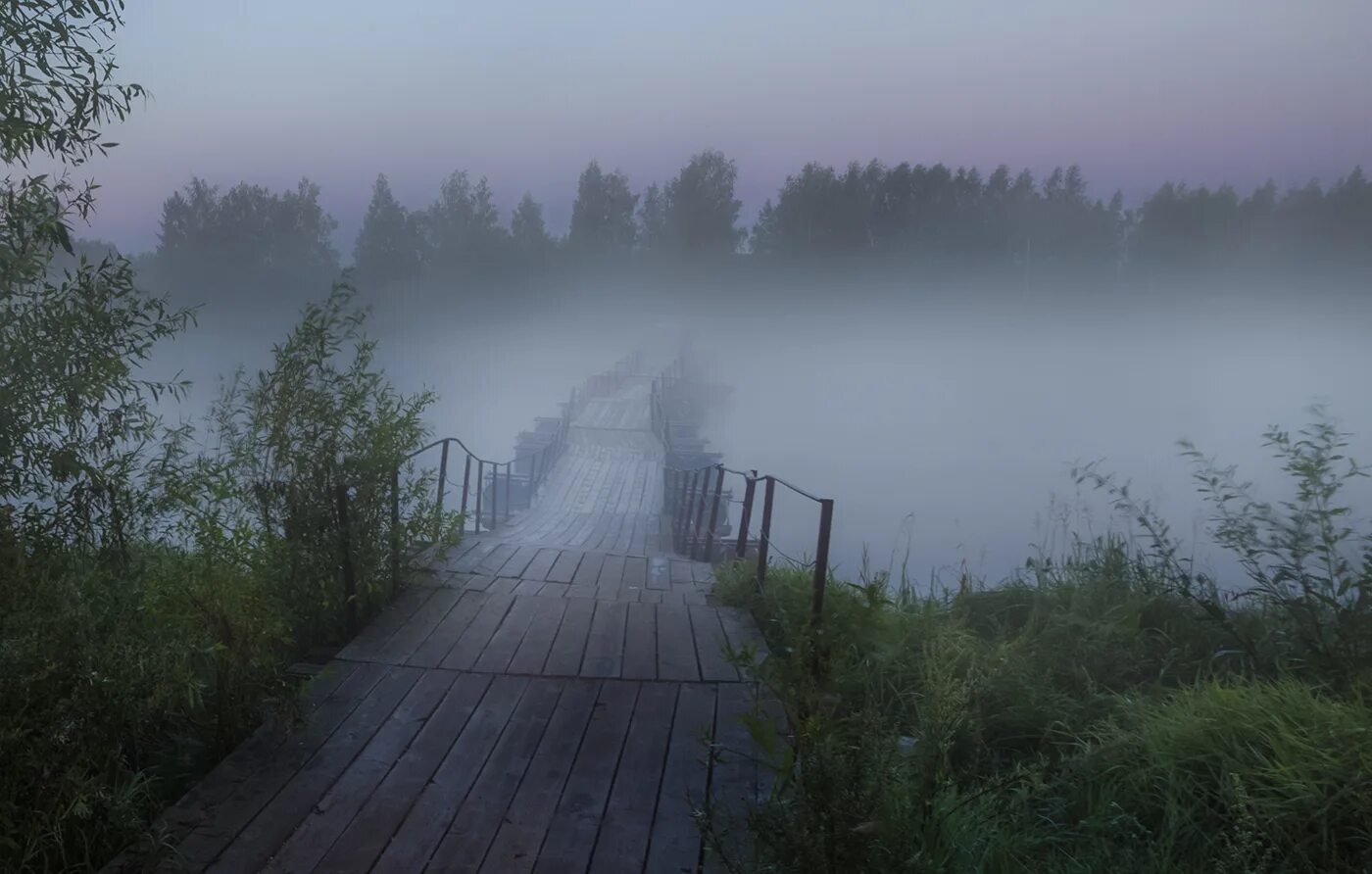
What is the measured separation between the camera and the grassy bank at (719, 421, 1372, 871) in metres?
2.19

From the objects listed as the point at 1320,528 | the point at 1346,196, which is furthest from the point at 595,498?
the point at 1346,196

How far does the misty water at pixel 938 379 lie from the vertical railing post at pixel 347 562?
52.9 ft

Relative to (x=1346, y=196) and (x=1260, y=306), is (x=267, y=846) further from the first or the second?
(x=1260, y=306)

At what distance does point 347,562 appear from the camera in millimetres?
4207

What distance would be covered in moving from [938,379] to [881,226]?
21.0 metres

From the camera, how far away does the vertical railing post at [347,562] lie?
13.6 ft

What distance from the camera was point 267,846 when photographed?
230cm

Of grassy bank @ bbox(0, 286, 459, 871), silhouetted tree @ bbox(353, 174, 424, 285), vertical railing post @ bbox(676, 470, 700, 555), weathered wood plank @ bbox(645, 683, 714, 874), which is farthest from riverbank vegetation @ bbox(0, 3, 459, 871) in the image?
silhouetted tree @ bbox(353, 174, 424, 285)

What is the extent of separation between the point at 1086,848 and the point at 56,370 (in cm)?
334

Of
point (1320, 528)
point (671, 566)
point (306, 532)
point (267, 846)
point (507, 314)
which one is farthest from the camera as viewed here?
point (507, 314)

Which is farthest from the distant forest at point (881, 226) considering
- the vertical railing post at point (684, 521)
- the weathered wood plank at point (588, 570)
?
the weathered wood plank at point (588, 570)

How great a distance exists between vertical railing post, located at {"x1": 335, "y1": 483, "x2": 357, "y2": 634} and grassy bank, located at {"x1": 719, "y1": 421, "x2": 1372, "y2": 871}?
2.02 meters

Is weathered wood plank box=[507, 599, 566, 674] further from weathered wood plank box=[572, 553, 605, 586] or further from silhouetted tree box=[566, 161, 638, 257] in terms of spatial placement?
silhouetted tree box=[566, 161, 638, 257]

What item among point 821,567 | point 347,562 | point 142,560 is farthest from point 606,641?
point 142,560
